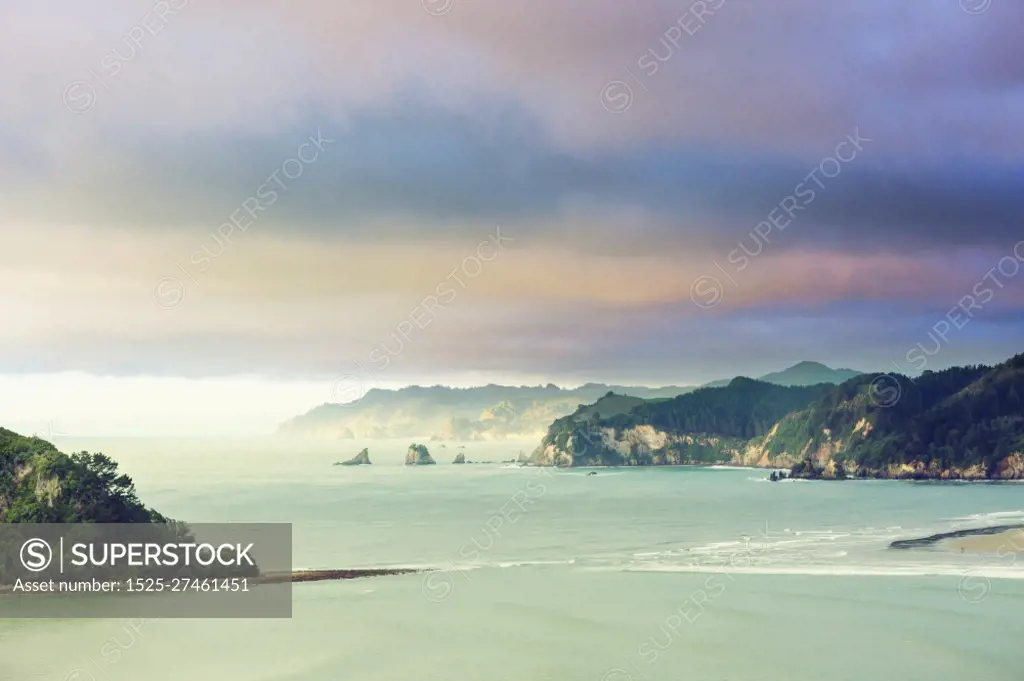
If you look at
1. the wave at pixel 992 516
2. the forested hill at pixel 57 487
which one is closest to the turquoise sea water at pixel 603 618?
the wave at pixel 992 516

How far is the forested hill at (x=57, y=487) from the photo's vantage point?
1553 inches

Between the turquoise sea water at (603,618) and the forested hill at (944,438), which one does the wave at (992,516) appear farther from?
the forested hill at (944,438)

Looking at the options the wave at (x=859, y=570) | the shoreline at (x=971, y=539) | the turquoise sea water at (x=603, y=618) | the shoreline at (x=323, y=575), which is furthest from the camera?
the shoreline at (x=971, y=539)

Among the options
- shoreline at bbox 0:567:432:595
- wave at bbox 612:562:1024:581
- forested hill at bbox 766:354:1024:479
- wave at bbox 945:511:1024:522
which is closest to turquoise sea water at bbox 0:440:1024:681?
wave at bbox 612:562:1024:581

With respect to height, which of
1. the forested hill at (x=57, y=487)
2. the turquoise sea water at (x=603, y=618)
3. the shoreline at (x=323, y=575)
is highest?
the forested hill at (x=57, y=487)

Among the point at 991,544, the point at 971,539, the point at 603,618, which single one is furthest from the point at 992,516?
the point at 603,618

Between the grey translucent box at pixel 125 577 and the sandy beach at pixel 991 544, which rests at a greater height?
the grey translucent box at pixel 125 577

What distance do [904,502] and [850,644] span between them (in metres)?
79.3

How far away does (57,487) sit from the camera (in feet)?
131

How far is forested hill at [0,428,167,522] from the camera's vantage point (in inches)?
1553

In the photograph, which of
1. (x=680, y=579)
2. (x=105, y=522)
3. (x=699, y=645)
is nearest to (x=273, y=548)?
(x=105, y=522)

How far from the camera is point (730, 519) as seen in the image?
81812 mm

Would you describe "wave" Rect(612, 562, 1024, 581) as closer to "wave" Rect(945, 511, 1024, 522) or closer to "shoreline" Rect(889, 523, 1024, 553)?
"shoreline" Rect(889, 523, 1024, 553)

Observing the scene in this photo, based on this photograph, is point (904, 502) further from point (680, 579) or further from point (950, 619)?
point (950, 619)
